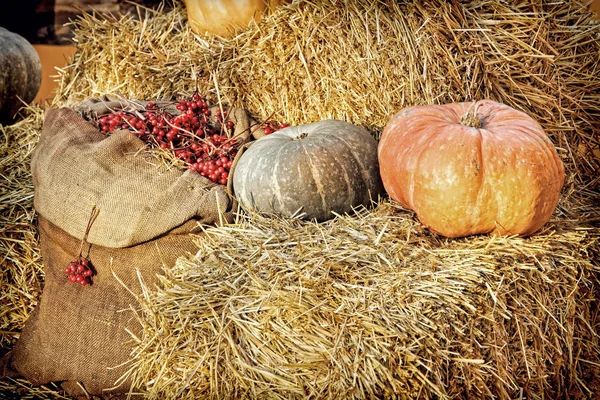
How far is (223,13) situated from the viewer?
3605 mm

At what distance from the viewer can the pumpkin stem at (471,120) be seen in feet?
8.00

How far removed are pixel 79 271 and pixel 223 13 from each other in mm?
1893

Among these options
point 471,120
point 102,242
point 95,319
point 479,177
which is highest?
point 471,120

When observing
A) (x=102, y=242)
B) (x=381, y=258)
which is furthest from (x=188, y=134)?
(x=381, y=258)

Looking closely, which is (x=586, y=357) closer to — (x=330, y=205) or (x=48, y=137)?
(x=330, y=205)

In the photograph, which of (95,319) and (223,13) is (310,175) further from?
(223,13)

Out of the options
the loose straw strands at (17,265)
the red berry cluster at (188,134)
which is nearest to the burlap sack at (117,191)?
the red berry cluster at (188,134)

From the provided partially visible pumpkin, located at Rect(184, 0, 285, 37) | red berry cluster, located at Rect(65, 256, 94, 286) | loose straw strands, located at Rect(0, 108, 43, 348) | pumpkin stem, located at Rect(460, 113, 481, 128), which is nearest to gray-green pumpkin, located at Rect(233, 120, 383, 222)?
pumpkin stem, located at Rect(460, 113, 481, 128)

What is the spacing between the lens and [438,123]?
8.11ft

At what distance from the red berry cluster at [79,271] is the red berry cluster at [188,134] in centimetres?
68

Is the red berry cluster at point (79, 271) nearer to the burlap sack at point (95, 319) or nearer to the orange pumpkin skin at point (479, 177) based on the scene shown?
the burlap sack at point (95, 319)

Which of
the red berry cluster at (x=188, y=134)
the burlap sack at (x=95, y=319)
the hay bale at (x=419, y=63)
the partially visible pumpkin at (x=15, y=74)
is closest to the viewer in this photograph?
the burlap sack at (x=95, y=319)

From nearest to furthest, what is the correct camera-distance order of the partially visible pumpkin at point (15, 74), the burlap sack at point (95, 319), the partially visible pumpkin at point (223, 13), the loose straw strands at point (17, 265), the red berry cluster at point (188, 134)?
1. the burlap sack at point (95, 319)
2. the red berry cluster at point (188, 134)
3. the loose straw strands at point (17, 265)
4. the partially visible pumpkin at point (223, 13)
5. the partially visible pumpkin at point (15, 74)

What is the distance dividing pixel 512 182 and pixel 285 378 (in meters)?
1.18
